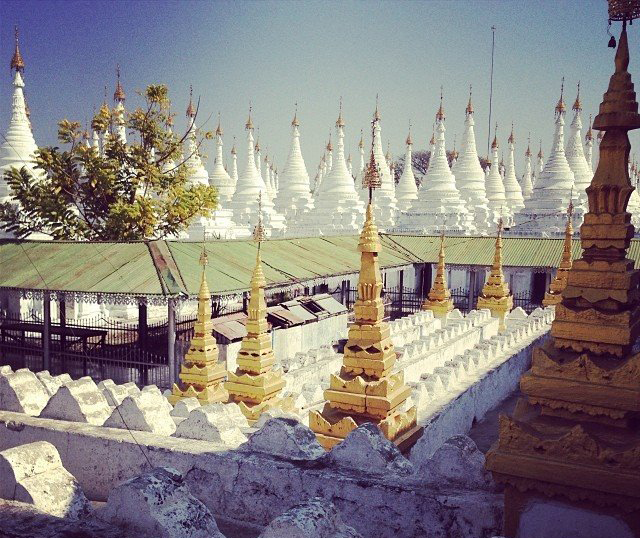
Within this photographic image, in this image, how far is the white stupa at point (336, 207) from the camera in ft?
104

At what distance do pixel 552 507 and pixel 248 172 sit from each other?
3313 centimetres

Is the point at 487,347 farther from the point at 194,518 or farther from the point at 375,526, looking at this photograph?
the point at 194,518

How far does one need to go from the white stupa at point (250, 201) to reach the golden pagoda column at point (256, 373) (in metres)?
20.9

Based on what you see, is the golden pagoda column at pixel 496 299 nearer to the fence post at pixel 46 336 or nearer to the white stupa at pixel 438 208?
the white stupa at pixel 438 208

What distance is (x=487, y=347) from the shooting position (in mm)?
13539

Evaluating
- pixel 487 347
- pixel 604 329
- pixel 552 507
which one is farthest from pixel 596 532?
pixel 487 347

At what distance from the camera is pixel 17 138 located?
2173cm

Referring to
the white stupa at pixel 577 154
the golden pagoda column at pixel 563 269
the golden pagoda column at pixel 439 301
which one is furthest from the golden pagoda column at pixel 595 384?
the white stupa at pixel 577 154

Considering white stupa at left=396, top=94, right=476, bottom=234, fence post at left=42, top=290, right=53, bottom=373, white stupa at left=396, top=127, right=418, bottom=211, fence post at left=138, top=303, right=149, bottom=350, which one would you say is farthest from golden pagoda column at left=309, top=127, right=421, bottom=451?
white stupa at left=396, top=127, right=418, bottom=211

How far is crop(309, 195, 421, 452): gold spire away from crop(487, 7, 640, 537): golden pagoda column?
3.62m

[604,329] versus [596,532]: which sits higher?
[604,329]

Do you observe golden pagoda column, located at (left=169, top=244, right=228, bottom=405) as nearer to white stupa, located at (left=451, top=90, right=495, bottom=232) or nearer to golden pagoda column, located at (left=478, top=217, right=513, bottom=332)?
golden pagoda column, located at (left=478, top=217, right=513, bottom=332)

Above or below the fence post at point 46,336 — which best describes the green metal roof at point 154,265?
above

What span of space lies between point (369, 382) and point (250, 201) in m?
27.7
